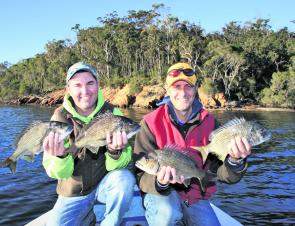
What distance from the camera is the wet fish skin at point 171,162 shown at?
5074 millimetres

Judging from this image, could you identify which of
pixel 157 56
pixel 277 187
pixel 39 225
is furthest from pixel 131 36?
pixel 39 225

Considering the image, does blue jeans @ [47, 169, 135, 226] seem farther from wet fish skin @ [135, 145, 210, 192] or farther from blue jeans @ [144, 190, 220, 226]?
wet fish skin @ [135, 145, 210, 192]

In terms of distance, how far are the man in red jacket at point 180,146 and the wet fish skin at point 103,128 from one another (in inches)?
18.4

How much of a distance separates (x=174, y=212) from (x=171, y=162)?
2.49ft

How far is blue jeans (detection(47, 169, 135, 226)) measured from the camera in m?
5.47

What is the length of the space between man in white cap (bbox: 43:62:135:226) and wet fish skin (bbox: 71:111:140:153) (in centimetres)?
14

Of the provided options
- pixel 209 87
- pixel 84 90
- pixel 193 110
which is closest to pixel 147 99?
pixel 209 87

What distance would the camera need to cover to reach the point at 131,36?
87.5 meters

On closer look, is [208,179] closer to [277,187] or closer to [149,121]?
[149,121]

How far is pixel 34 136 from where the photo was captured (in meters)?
5.36

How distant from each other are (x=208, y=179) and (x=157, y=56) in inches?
3197

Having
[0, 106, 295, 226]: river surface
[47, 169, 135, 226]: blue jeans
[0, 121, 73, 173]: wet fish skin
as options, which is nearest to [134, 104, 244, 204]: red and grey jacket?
[47, 169, 135, 226]: blue jeans

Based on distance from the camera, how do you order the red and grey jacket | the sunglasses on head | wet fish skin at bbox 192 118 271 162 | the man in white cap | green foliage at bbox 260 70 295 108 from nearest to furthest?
wet fish skin at bbox 192 118 271 162
the man in white cap
the red and grey jacket
the sunglasses on head
green foliage at bbox 260 70 295 108

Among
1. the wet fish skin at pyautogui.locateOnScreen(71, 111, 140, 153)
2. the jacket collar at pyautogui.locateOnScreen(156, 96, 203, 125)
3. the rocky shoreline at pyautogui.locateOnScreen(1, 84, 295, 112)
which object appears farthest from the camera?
the rocky shoreline at pyautogui.locateOnScreen(1, 84, 295, 112)
